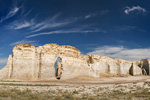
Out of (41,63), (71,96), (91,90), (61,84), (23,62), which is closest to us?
(71,96)

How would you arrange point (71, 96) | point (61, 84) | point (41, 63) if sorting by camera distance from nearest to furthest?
1. point (71, 96)
2. point (61, 84)
3. point (41, 63)

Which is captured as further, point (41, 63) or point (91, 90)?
point (41, 63)

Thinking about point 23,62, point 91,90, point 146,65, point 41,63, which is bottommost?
point 91,90

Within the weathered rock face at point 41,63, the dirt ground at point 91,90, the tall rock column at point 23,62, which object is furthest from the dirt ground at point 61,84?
the weathered rock face at point 41,63

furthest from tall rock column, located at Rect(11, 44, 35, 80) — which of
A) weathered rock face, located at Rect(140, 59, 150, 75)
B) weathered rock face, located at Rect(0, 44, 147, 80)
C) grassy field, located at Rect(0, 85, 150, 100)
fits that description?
weathered rock face, located at Rect(140, 59, 150, 75)

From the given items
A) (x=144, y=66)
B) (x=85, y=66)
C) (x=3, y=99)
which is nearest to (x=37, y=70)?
(x=85, y=66)

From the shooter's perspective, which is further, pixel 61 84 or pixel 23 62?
pixel 23 62

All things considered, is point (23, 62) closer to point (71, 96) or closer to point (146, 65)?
point (71, 96)

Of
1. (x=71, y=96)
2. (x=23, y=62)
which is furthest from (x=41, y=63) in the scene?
(x=71, y=96)

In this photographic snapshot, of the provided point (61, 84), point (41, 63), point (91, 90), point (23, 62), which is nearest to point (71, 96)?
point (91, 90)

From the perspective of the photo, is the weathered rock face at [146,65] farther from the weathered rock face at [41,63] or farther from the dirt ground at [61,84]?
the dirt ground at [61,84]

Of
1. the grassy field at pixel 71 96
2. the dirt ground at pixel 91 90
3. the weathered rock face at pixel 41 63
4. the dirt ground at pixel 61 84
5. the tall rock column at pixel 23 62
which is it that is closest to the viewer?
the grassy field at pixel 71 96

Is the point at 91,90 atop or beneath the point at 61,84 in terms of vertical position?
atop

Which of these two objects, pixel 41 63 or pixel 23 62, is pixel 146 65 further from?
pixel 23 62
